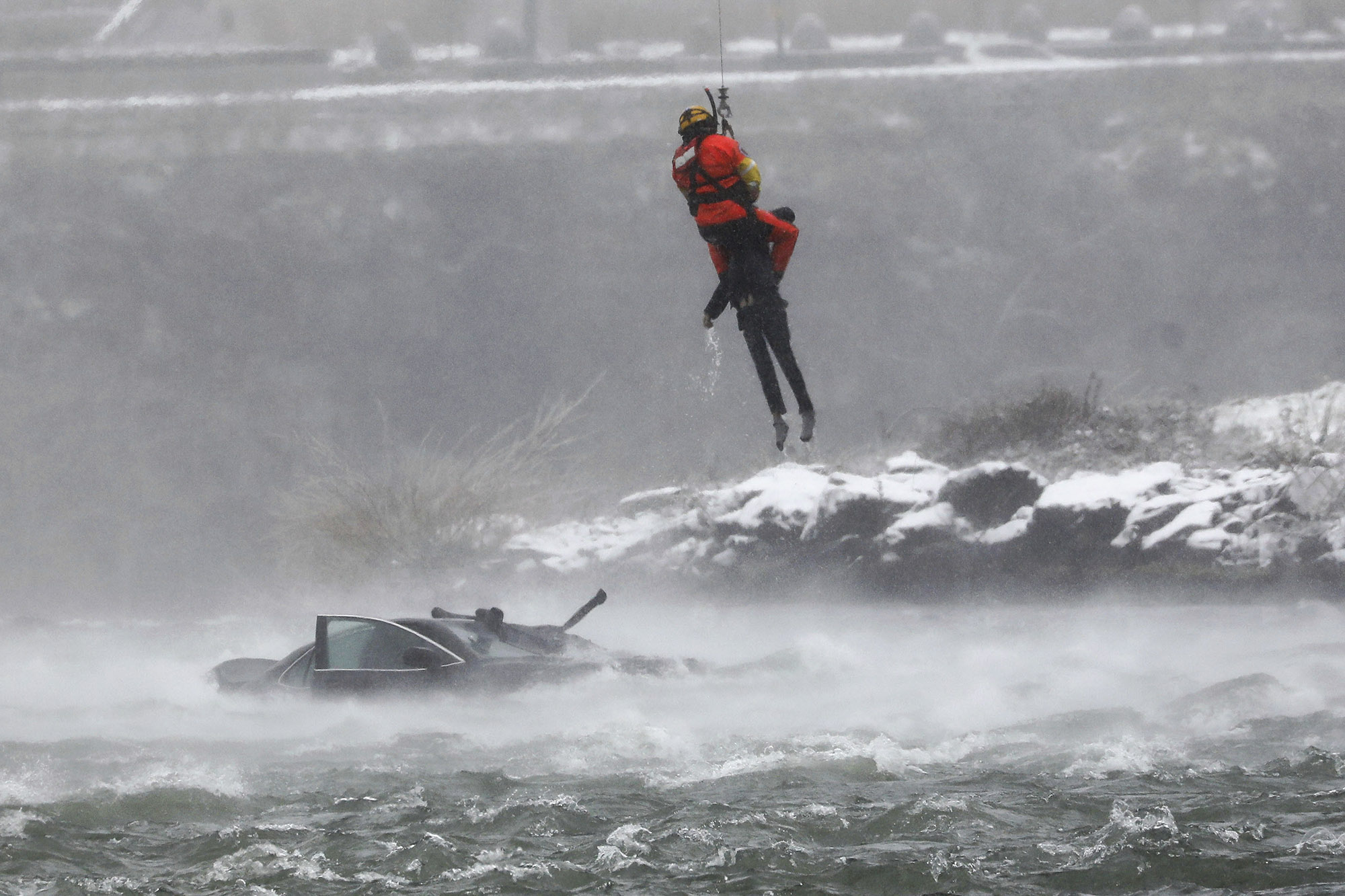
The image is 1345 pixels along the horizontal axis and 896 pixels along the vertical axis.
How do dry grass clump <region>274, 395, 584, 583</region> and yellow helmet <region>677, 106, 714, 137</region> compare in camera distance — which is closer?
yellow helmet <region>677, 106, 714, 137</region>

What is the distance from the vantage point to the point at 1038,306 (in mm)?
23359

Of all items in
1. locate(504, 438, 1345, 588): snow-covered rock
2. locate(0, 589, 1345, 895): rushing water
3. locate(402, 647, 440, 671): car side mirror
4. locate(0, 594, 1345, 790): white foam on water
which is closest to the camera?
locate(0, 589, 1345, 895): rushing water

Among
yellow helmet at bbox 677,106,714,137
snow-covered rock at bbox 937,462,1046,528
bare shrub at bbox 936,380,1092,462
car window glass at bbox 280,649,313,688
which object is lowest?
car window glass at bbox 280,649,313,688

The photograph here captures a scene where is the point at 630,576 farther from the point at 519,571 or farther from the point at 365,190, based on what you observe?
the point at 365,190

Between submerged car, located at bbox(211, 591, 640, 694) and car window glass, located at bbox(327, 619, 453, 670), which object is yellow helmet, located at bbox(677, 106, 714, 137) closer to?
submerged car, located at bbox(211, 591, 640, 694)

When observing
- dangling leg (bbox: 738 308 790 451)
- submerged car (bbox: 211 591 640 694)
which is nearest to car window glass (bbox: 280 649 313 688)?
submerged car (bbox: 211 591 640 694)

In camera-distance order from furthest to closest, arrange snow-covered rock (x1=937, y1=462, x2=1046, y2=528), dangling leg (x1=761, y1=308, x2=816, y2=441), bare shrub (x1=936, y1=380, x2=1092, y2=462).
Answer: bare shrub (x1=936, y1=380, x2=1092, y2=462), snow-covered rock (x1=937, y1=462, x2=1046, y2=528), dangling leg (x1=761, y1=308, x2=816, y2=441)

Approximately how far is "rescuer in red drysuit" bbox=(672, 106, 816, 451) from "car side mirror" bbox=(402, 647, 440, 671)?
2.87 m

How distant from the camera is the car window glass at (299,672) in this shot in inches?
406

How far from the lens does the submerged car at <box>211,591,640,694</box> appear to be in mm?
9711

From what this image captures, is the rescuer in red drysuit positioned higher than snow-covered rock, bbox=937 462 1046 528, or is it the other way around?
snow-covered rock, bbox=937 462 1046 528

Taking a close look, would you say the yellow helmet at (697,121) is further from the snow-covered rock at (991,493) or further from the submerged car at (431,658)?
the snow-covered rock at (991,493)

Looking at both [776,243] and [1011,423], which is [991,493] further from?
[776,243]

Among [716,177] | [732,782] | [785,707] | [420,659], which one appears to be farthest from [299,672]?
[716,177]
